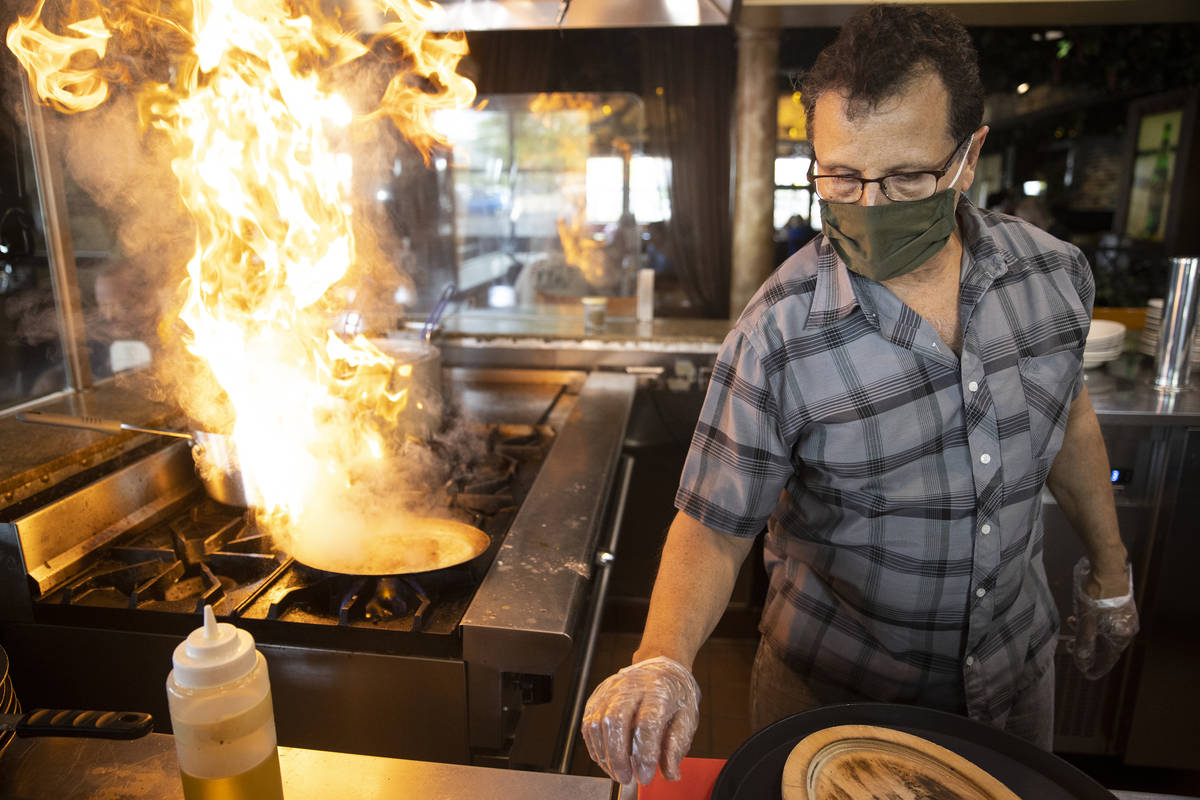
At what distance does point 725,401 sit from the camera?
138 cm

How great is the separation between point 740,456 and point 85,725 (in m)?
1.01

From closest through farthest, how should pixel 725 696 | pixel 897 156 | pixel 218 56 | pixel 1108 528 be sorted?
pixel 897 156 → pixel 1108 528 → pixel 218 56 → pixel 725 696

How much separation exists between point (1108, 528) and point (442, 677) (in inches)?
56.8

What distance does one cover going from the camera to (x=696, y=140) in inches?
200

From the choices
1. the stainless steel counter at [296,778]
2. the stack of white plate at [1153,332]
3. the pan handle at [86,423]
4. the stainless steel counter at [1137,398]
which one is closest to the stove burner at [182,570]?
the pan handle at [86,423]

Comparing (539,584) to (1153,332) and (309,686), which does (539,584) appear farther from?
(1153,332)

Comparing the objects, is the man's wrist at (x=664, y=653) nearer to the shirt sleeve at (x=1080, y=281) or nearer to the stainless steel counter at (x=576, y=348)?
the shirt sleeve at (x=1080, y=281)

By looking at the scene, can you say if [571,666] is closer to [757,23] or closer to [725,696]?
[725,696]

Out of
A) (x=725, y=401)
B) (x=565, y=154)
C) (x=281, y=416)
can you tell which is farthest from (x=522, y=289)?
(x=725, y=401)

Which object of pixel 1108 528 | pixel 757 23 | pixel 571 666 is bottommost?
pixel 571 666

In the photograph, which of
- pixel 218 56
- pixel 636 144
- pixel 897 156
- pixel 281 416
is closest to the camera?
pixel 897 156

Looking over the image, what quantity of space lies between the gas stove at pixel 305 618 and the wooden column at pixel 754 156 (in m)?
2.61

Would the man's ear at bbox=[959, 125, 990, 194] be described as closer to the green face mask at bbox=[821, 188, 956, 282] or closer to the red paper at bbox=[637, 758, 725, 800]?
the green face mask at bbox=[821, 188, 956, 282]

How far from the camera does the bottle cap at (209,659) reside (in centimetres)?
77
